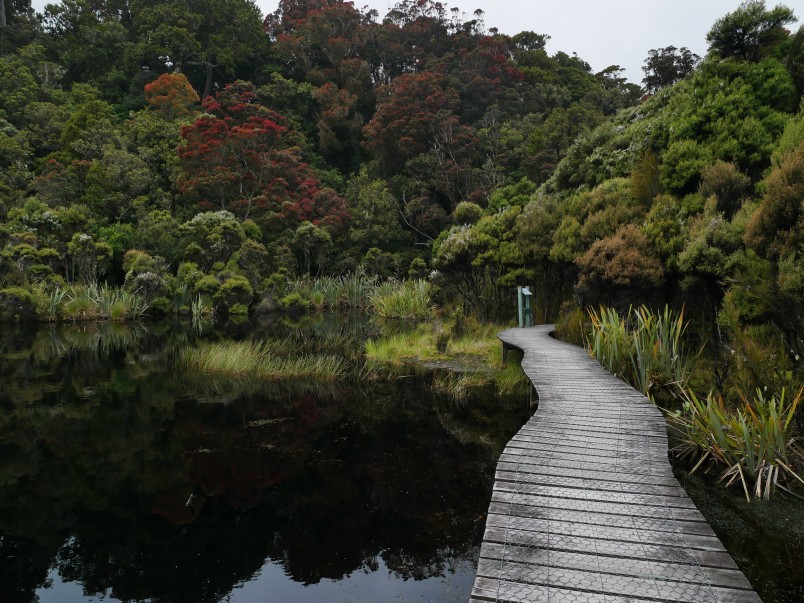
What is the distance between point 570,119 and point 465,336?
18.3 metres

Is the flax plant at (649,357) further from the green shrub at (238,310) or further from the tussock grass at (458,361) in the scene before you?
the green shrub at (238,310)

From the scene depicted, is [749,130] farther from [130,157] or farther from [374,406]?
[130,157]

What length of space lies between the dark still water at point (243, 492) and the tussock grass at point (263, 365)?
3.29ft

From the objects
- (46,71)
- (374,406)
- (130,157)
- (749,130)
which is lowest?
(374,406)

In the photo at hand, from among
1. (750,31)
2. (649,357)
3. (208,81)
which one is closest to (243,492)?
(649,357)

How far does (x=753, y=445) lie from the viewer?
175 inches

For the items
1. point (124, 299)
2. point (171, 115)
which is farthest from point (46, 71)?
point (124, 299)

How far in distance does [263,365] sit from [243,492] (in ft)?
18.4

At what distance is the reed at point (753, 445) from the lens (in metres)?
4.37

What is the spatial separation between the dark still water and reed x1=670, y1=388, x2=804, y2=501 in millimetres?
2224

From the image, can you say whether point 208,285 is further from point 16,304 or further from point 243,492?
point 243,492

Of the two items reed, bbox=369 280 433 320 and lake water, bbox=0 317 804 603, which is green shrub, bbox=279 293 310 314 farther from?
lake water, bbox=0 317 804 603

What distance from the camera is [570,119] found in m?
26.3

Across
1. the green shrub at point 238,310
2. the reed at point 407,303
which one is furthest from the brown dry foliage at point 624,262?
the green shrub at point 238,310
